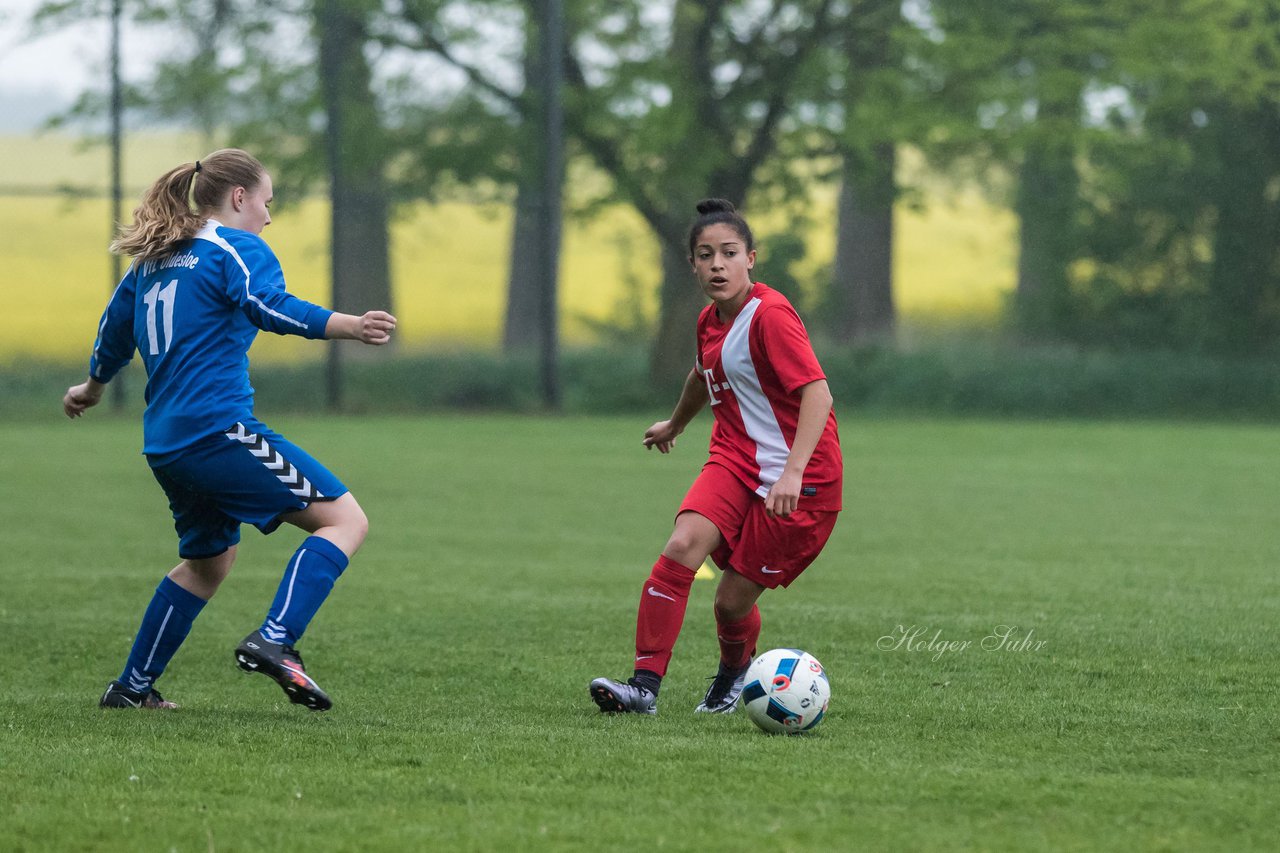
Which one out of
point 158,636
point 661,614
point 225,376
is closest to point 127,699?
point 158,636

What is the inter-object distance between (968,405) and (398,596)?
16.2 meters

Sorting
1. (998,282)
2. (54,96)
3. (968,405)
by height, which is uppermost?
(54,96)

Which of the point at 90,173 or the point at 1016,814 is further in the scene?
the point at 90,173

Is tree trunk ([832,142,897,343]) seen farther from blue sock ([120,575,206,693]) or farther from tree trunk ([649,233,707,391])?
blue sock ([120,575,206,693])

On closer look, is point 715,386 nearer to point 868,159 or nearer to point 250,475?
point 250,475

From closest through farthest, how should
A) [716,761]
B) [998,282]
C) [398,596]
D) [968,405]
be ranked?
[716,761], [398,596], [968,405], [998,282]

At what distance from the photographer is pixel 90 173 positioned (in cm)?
2344

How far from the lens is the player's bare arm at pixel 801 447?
5004mm

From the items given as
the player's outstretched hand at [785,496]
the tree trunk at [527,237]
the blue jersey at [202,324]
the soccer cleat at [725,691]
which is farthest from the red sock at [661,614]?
the tree trunk at [527,237]

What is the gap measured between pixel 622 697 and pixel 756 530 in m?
0.63

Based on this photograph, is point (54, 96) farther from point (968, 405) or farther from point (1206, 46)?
point (1206, 46)

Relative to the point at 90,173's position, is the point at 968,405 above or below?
below

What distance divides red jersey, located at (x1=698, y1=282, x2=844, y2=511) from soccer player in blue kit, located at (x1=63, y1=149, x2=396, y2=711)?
43.3 inches

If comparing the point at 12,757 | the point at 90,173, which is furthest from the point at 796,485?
the point at 90,173
